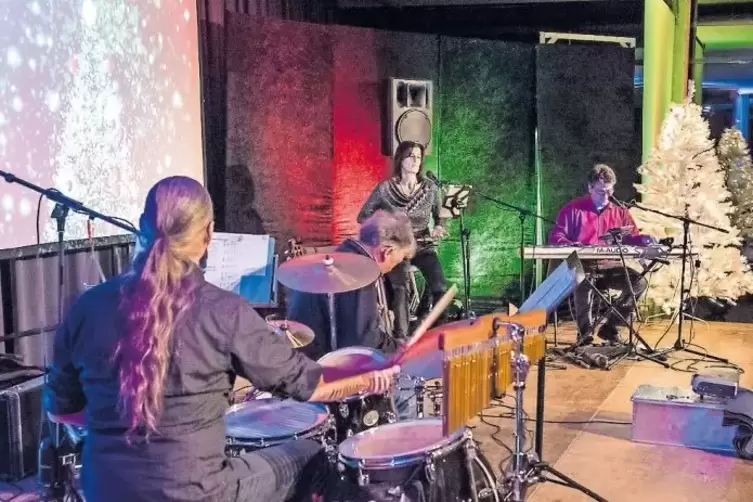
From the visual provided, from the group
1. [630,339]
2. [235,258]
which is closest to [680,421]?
[630,339]

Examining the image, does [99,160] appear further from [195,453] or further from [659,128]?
[659,128]

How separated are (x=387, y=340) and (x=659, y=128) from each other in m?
5.94

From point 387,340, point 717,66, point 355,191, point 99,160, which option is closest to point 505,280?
point 355,191

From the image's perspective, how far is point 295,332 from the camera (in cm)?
340

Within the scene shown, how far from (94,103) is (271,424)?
312 centimetres

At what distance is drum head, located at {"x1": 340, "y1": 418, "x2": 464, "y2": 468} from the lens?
2.62 m

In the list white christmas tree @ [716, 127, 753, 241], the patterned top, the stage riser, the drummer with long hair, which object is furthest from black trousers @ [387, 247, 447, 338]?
white christmas tree @ [716, 127, 753, 241]

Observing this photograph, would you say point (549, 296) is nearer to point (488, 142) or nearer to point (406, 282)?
point (406, 282)

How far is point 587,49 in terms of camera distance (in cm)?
853

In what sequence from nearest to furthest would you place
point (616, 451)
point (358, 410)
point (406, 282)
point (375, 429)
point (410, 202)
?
point (375, 429) → point (358, 410) → point (616, 451) → point (406, 282) → point (410, 202)

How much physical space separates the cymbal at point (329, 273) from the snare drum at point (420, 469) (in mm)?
752

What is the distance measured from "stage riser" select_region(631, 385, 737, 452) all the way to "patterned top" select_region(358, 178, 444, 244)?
2.64 metres

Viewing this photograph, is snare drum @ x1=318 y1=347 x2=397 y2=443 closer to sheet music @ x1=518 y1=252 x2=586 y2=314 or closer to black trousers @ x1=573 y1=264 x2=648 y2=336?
sheet music @ x1=518 y1=252 x2=586 y2=314

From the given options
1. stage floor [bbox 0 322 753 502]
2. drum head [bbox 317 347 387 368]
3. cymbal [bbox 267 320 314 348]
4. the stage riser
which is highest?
cymbal [bbox 267 320 314 348]
